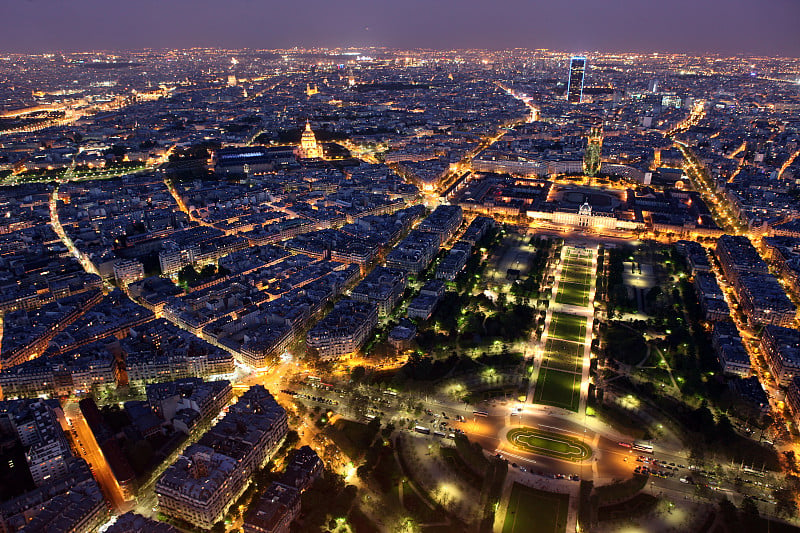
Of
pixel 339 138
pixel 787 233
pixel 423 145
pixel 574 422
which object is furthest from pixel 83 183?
pixel 787 233

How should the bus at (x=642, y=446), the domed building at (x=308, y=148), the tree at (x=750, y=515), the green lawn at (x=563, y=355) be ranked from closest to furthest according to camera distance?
the tree at (x=750, y=515)
the bus at (x=642, y=446)
the green lawn at (x=563, y=355)
the domed building at (x=308, y=148)

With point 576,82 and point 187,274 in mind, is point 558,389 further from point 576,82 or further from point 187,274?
point 576,82

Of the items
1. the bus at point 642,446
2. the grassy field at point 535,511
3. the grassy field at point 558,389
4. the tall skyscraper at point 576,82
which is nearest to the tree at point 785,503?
the bus at point 642,446

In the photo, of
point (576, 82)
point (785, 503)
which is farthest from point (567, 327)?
point (576, 82)

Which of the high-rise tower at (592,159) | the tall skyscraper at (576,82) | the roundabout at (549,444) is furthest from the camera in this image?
the tall skyscraper at (576,82)

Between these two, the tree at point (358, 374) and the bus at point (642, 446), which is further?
the tree at point (358, 374)

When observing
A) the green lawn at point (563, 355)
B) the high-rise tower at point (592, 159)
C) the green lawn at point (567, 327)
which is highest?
the high-rise tower at point (592, 159)

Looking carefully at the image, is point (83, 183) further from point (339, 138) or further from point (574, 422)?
point (574, 422)

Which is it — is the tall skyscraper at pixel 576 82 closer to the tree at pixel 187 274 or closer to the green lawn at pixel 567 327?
the green lawn at pixel 567 327
